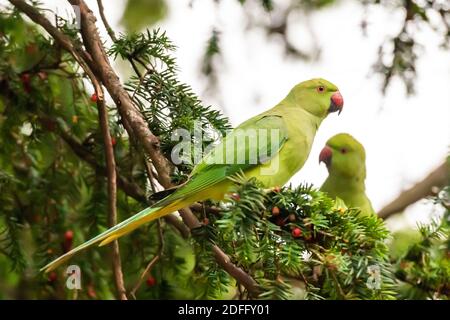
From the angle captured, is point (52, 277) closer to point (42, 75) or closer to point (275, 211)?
point (42, 75)

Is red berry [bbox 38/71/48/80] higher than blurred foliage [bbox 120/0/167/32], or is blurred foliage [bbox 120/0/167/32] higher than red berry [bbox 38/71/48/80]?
blurred foliage [bbox 120/0/167/32]

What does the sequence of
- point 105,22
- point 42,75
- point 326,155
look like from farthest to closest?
point 326,155 < point 42,75 < point 105,22

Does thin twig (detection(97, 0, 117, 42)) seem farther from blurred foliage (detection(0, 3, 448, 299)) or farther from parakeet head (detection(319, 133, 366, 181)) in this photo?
parakeet head (detection(319, 133, 366, 181))

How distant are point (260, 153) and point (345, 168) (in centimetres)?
148

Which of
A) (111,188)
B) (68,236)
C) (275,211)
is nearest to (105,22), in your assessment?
(111,188)

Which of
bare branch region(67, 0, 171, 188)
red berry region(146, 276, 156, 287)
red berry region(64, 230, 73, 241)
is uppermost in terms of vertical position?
bare branch region(67, 0, 171, 188)

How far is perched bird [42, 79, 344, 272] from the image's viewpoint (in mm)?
2139

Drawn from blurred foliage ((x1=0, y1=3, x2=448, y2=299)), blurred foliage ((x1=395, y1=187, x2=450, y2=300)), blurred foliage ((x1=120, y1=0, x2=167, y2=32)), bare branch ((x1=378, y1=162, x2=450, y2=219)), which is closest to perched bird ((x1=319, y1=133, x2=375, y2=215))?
bare branch ((x1=378, y1=162, x2=450, y2=219))

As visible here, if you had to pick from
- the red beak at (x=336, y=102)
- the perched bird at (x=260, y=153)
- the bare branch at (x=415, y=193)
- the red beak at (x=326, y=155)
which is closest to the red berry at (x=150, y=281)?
the perched bird at (x=260, y=153)

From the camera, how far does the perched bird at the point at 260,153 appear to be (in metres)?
2.14

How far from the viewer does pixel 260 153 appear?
2.53 meters

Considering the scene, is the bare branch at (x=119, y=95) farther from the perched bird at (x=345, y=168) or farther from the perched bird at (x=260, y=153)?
the perched bird at (x=345, y=168)

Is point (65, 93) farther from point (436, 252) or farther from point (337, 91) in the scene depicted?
point (436, 252)
